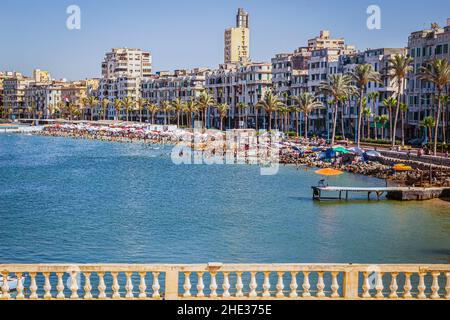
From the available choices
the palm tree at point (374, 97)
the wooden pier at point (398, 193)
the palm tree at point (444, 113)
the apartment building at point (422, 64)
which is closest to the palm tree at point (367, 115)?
the palm tree at point (374, 97)

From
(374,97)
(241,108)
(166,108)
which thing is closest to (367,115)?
(374,97)

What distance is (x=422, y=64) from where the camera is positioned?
3861 inches

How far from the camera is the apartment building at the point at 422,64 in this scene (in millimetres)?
94625

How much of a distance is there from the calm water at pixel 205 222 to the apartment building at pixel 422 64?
2890 cm

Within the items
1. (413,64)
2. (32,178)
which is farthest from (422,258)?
(413,64)

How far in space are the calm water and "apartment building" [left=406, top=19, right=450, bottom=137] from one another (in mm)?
28903

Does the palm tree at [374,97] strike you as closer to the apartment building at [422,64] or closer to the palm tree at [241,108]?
the apartment building at [422,64]

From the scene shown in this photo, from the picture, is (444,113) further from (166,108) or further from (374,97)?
(166,108)

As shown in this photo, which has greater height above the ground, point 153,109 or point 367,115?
point 367,115

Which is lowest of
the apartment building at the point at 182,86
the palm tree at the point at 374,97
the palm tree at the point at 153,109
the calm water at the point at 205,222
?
the calm water at the point at 205,222

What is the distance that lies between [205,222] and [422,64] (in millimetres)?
62745

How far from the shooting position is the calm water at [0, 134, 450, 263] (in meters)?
35.3

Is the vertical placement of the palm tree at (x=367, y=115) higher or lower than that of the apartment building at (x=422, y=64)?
lower
